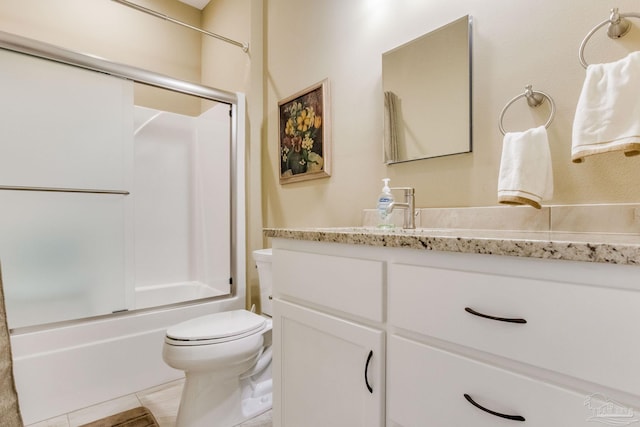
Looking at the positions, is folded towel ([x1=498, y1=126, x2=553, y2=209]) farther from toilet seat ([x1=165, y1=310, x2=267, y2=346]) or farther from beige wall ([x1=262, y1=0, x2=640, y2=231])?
toilet seat ([x1=165, y1=310, x2=267, y2=346])

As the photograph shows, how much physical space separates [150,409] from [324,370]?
123cm

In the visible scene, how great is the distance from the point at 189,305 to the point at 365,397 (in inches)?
61.2

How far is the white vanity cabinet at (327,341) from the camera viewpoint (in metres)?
0.82

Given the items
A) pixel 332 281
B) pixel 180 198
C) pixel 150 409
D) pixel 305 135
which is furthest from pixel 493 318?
pixel 180 198

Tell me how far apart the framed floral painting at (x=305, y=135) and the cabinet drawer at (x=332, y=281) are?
78 centimetres

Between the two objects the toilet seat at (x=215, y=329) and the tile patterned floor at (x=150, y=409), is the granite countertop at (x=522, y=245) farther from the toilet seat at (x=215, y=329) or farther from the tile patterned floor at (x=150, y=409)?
the tile patterned floor at (x=150, y=409)

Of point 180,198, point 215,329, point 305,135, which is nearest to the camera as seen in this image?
point 215,329

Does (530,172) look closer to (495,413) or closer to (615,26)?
(615,26)

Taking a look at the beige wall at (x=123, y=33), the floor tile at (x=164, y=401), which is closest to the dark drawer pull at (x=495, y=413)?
the floor tile at (x=164, y=401)

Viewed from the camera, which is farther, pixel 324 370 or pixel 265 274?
pixel 265 274

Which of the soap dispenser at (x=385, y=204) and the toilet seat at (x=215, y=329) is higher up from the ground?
the soap dispenser at (x=385, y=204)

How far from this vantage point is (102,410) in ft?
5.34

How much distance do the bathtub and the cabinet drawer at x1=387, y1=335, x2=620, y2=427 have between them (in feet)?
5.26

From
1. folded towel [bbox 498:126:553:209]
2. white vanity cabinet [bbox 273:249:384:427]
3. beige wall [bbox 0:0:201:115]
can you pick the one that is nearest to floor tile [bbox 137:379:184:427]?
white vanity cabinet [bbox 273:249:384:427]
